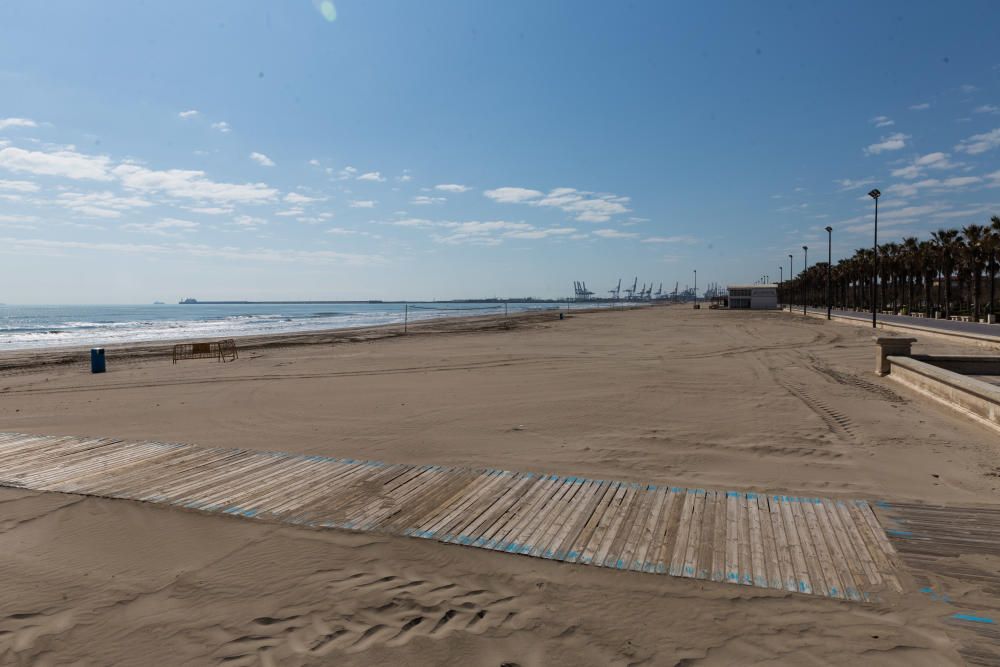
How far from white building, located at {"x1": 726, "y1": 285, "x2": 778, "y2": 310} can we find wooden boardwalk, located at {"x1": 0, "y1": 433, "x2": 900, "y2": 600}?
88.2 metres

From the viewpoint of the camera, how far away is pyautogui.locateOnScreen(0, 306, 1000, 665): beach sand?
3.61m

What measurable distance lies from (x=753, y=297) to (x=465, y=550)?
300ft

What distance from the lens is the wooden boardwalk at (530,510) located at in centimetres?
452

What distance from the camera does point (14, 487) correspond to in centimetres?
658

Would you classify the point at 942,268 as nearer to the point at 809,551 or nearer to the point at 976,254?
the point at 976,254

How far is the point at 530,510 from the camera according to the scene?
225 inches

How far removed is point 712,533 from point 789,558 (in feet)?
2.22

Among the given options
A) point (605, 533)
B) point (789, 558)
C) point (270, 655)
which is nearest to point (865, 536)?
point (789, 558)

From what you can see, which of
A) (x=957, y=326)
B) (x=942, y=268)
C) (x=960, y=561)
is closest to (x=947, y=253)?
(x=942, y=268)

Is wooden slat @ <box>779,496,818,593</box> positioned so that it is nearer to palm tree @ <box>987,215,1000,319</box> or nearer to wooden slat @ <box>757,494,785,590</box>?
wooden slat @ <box>757,494,785,590</box>

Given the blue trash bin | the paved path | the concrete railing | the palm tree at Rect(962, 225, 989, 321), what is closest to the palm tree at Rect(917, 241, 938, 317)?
the palm tree at Rect(962, 225, 989, 321)

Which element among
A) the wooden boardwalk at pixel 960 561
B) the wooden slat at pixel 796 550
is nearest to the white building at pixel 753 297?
the wooden boardwalk at pixel 960 561

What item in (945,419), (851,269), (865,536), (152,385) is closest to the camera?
(865,536)

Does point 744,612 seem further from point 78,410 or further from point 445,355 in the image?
point 445,355
